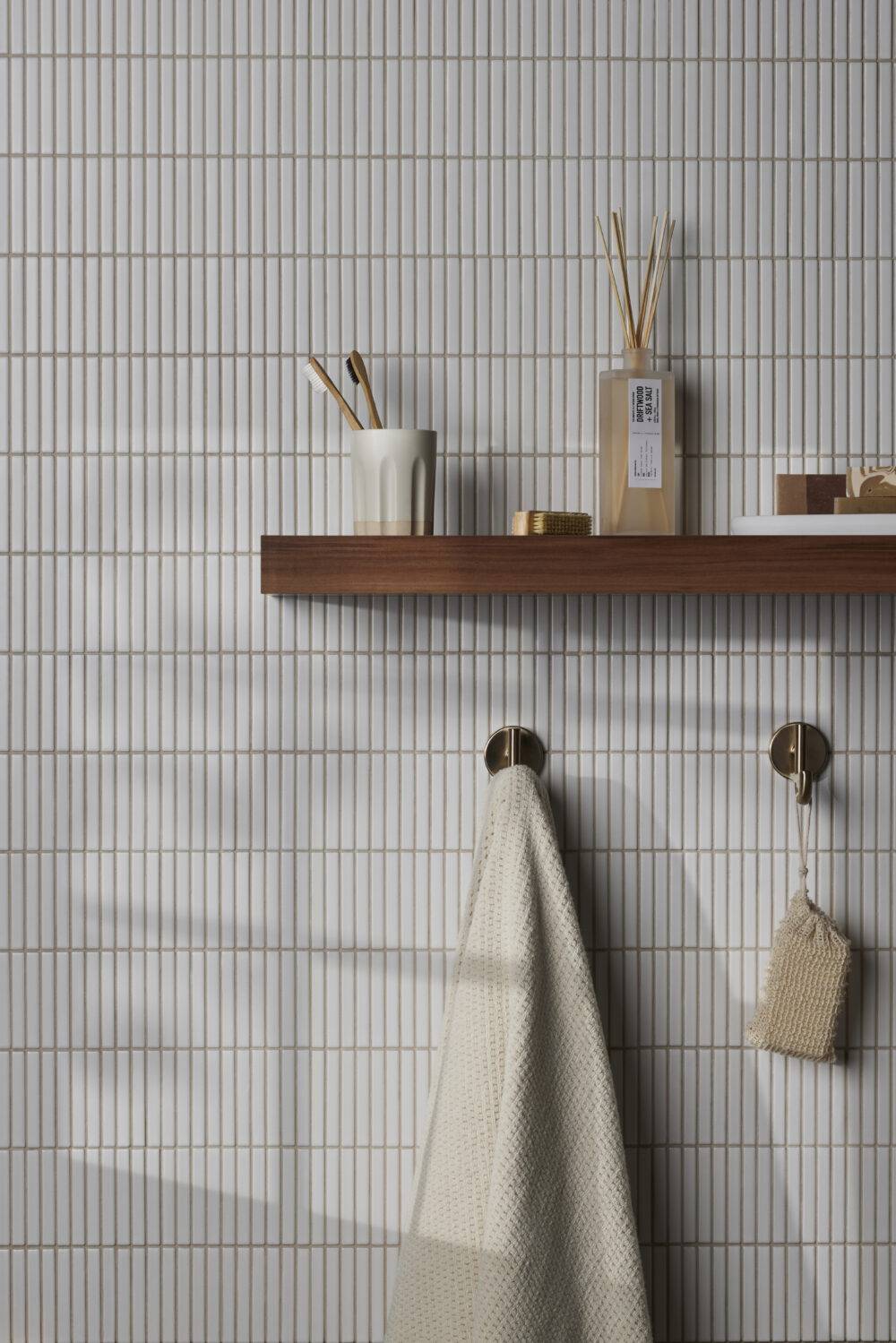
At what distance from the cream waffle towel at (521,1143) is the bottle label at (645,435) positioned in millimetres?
263

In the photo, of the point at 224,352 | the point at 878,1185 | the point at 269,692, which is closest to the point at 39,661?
the point at 269,692

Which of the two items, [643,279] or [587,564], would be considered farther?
[643,279]

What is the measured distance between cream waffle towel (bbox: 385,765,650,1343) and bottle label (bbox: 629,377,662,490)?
0.26 m

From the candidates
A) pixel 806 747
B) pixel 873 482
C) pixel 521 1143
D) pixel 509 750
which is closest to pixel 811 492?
pixel 873 482

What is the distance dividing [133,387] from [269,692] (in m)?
0.29

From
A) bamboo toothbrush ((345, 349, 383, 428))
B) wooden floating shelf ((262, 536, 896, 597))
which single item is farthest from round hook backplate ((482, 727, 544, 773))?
bamboo toothbrush ((345, 349, 383, 428))

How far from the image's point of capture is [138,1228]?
3.21 ft

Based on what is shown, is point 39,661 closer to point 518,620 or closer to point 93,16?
point 518,620

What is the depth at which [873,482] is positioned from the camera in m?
0.89

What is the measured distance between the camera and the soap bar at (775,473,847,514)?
96cm

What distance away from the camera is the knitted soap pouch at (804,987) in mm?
939

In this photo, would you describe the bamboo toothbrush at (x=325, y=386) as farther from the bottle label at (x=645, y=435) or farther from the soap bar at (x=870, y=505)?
the soap bar at (x=870, y=505)

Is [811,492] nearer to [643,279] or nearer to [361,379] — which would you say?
[643,279]

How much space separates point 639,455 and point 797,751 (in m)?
0.29
